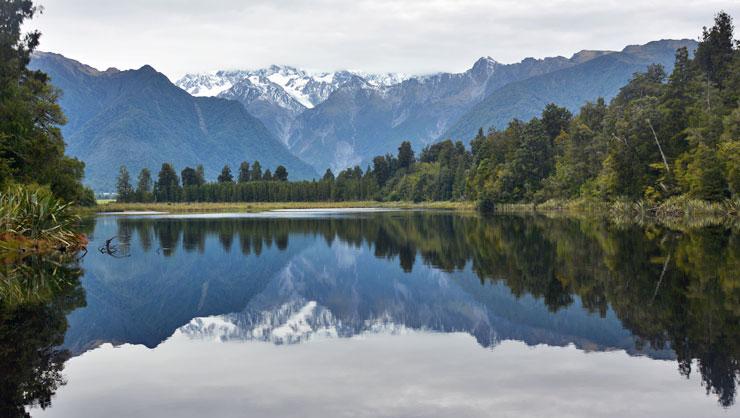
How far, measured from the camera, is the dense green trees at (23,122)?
51.7 meters

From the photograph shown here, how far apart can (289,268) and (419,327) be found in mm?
20011

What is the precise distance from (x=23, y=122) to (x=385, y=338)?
45425 millimetres

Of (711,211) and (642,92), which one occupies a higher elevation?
(642,92)

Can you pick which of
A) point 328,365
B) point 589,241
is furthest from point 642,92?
point 328,365

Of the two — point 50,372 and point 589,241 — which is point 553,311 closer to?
point 50,372

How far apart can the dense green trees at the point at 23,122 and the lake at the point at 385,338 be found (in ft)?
54.0

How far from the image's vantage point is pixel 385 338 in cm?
1998

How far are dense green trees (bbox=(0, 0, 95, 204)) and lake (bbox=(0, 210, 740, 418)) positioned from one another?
54.0 ft

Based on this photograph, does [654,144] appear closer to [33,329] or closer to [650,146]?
[650,146]

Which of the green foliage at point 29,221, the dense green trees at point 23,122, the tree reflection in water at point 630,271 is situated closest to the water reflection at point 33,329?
the green foliage at point 29,221

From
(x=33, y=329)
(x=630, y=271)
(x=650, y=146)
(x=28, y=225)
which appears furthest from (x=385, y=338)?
(x=650, y=146)

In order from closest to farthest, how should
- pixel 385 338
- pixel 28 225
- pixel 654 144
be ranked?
pixel 385 338
pixel 28 225
pixel 654 144

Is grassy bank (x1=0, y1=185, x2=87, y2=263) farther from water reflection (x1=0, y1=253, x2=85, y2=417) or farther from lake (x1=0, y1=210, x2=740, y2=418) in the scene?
water reflection (x1=0, y1=253, x2=85, y2=417)

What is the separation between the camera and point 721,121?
85500mm
